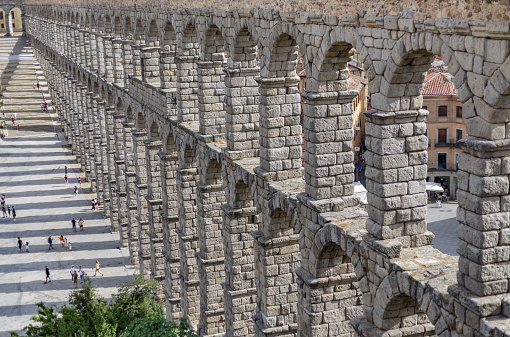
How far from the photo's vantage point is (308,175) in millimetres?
20016

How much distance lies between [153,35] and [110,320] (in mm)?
14334

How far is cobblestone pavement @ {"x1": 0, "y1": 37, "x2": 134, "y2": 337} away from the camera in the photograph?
4188 centimetres

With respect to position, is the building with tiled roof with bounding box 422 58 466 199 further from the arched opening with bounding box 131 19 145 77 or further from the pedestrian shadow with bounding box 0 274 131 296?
the pedestrian shadow with bounding box 0 274 131 296

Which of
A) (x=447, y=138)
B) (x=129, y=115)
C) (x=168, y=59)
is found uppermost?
(x=168, y=59)

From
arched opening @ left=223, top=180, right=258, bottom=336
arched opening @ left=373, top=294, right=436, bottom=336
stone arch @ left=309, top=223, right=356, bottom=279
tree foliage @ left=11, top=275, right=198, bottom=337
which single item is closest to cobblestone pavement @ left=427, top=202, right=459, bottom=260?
tree foliage @ left=11, top=275, right=198, bottom=337

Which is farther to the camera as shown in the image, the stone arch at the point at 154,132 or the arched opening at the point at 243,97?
the stone arch at the point at 154,132

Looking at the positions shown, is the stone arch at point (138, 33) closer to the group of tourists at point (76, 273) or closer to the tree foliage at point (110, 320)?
the group of tourists at point (76, 273)

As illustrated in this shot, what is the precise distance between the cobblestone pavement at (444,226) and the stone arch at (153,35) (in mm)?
18715

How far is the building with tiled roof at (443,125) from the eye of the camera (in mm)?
50531

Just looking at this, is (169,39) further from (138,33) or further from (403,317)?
(403,317)

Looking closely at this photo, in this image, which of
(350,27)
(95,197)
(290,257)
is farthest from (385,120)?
(95,197)

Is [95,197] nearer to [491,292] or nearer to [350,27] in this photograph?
[350,27]

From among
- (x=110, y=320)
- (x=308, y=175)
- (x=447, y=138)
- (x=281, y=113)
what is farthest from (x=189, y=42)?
→ (x=447, y=138)

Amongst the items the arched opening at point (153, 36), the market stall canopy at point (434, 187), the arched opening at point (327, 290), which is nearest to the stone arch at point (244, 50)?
the arched opening at point (327, 290)
